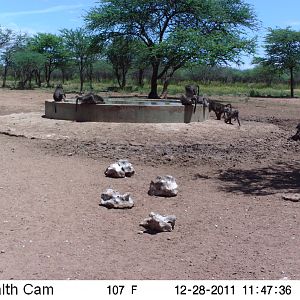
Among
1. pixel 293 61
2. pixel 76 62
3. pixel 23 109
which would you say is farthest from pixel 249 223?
pixel 76 62

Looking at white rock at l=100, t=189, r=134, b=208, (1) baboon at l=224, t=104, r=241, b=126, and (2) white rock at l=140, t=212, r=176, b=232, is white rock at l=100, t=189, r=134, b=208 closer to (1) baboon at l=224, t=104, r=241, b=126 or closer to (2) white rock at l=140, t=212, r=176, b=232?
(2) white rock at l=140, t=212, r=176, b=232

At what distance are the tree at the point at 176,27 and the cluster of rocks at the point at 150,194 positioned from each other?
1651 centimetres

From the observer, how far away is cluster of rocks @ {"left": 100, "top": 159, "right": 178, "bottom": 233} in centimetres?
567

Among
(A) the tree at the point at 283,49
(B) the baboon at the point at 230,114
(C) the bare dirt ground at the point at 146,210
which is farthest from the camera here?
(A) the tree at the point at 283,49

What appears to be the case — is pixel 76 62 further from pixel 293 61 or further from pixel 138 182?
pixel 138 182

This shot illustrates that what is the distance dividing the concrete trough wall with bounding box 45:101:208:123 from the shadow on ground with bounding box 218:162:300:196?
511cm

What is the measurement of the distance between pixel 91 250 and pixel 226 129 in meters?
10.1

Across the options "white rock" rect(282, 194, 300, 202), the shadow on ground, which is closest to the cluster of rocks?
the shadow on ground

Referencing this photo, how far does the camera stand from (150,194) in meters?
7.36

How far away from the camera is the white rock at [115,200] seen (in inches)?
259

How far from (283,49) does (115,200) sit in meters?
38.1

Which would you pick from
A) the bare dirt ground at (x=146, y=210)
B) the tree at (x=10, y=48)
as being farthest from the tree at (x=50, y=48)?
the bare dirt ground at (x=146, y=210)

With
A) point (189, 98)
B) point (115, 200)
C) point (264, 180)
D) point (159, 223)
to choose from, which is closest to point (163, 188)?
point (115, 200)

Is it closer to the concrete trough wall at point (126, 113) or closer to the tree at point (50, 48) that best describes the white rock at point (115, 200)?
the concrete trough wall at point (126, 113)
